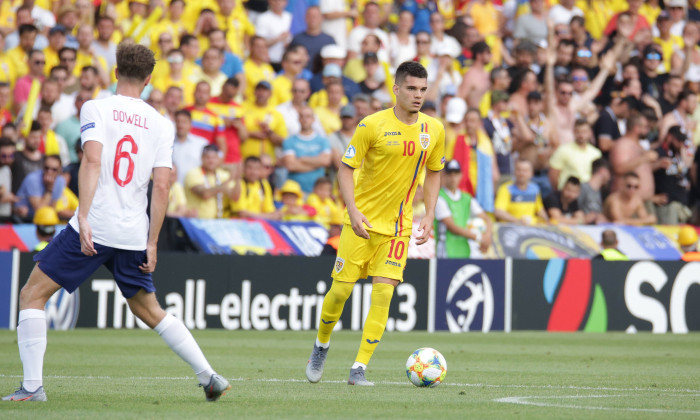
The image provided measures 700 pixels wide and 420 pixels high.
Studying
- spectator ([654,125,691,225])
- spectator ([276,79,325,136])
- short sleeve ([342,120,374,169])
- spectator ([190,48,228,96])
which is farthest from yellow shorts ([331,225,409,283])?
spectator ([654,125,691,225])

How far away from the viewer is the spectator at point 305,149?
17594mm

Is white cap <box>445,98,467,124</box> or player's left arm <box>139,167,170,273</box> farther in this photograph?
white cap <box>445,98,467,124</box>

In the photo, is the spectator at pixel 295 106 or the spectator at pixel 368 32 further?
the spectator at pixel 368 32

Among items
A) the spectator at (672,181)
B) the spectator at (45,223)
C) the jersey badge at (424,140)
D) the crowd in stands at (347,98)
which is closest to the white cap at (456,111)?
the crowd in stands at (347,98)

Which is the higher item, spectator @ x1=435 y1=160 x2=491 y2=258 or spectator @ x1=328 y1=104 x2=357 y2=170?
spectator @ x1=328 y1=104 x2=357 y2=170

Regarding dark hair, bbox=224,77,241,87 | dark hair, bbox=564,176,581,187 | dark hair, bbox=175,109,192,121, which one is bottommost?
dark hair, bbox=564,176,581,187

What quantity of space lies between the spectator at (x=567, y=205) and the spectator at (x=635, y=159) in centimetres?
117

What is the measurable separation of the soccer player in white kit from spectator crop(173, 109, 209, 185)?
373 inches

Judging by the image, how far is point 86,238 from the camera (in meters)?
6.75

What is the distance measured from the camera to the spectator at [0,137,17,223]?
1559 centimetres

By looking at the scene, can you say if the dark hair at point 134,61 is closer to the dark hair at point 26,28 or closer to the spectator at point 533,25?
the dark hair at point 26,28

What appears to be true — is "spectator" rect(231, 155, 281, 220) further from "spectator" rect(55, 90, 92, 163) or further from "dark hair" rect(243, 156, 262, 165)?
"spectator" rect(55, 90, 92, 163)

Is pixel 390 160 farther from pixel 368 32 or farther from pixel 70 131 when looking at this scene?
pixel 368 32

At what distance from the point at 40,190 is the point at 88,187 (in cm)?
932
